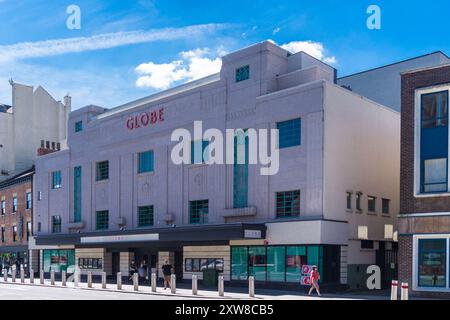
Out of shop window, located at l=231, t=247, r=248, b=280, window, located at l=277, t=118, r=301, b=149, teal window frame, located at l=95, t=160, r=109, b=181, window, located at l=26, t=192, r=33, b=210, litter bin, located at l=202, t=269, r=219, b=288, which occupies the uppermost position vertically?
window, located at l=277, t=118, r=301, b=149

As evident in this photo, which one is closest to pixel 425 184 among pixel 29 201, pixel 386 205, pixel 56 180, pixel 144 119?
pixel 386 205

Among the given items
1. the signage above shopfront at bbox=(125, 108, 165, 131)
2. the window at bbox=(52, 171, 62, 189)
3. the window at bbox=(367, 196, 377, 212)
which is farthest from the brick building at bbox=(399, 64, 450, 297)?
the window at bbox=(52, 171, 62, 189)

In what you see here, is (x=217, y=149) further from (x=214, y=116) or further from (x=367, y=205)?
(x=367, y=205)

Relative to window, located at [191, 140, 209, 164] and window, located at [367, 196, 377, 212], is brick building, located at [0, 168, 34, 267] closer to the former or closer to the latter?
window, located at [191, 140, 209, 164]

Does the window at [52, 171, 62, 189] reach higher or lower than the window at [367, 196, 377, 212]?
higher

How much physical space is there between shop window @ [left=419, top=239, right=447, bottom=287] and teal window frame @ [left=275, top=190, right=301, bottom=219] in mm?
6494

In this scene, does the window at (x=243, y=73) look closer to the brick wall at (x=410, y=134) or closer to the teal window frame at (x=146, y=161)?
the teal window frame at (x=146, y=161)

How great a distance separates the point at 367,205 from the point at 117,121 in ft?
62.7

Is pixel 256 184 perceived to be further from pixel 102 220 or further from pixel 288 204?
pixel 102 220

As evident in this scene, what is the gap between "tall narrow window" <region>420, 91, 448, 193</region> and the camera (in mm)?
23573

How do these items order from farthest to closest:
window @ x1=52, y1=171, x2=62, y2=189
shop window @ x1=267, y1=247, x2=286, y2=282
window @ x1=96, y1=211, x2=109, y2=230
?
window @ x1=52, y1=171, x2=62, y2=189
window @ x1=96, y1=211, x2=109, y2=230
shop window @ x1=267, y1=247, x2=286, y2=282

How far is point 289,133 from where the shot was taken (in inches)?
1122

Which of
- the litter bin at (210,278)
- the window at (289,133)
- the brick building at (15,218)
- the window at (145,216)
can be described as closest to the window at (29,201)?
the brick building at (15,218)

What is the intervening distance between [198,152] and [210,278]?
767 cm
